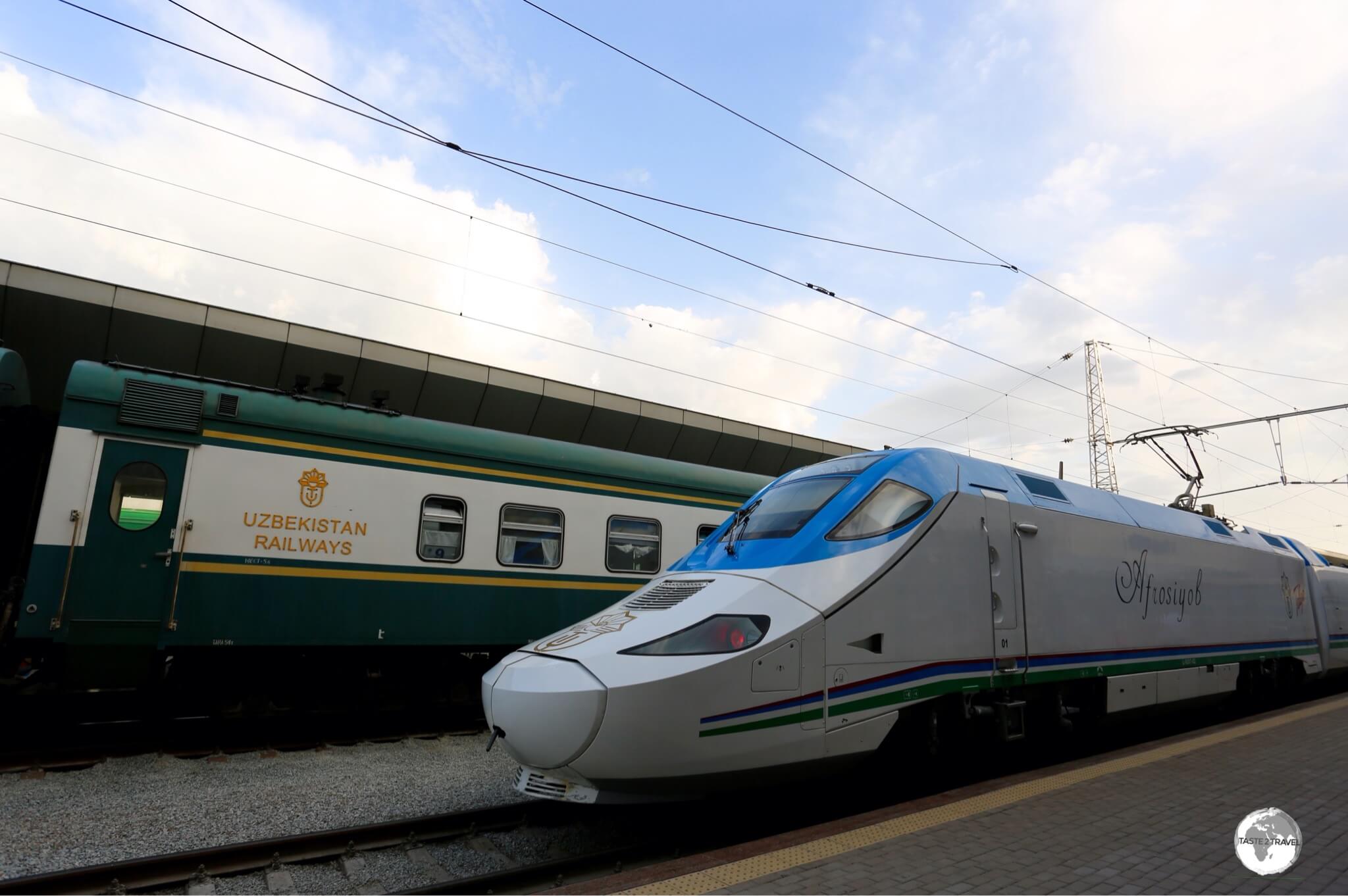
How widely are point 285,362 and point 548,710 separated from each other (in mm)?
13128

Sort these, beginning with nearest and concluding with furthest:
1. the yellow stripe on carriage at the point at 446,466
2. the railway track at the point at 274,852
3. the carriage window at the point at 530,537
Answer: the railway track at the point at 274,852 < the yellow stripe on carriage at the point at 446,466 < the carriage window at the point at 530,537

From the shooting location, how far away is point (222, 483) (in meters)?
8.36

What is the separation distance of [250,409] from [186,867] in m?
5.28

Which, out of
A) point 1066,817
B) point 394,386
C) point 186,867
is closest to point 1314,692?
point 1066,817

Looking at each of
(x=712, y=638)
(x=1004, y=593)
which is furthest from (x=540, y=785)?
(x=1004, y=593)

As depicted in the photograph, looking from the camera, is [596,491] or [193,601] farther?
[596,491]

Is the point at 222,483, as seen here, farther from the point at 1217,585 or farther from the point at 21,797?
the point at 1217,585

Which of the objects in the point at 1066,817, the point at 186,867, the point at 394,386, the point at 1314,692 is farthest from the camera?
the point at 394,386

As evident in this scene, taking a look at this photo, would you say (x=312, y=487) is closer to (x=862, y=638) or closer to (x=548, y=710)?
(x=548, y=710)

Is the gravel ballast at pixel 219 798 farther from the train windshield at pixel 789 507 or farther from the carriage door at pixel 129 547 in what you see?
the train windshield at pixel 789 507

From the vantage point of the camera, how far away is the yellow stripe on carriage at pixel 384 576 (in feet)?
27.0

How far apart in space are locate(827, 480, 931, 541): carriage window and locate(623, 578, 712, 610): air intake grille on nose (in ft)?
3.77

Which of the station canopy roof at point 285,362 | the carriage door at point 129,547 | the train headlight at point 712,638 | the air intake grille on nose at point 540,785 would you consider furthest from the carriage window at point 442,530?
the train headlight at point 712,638

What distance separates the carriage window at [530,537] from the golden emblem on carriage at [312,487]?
2262mm
